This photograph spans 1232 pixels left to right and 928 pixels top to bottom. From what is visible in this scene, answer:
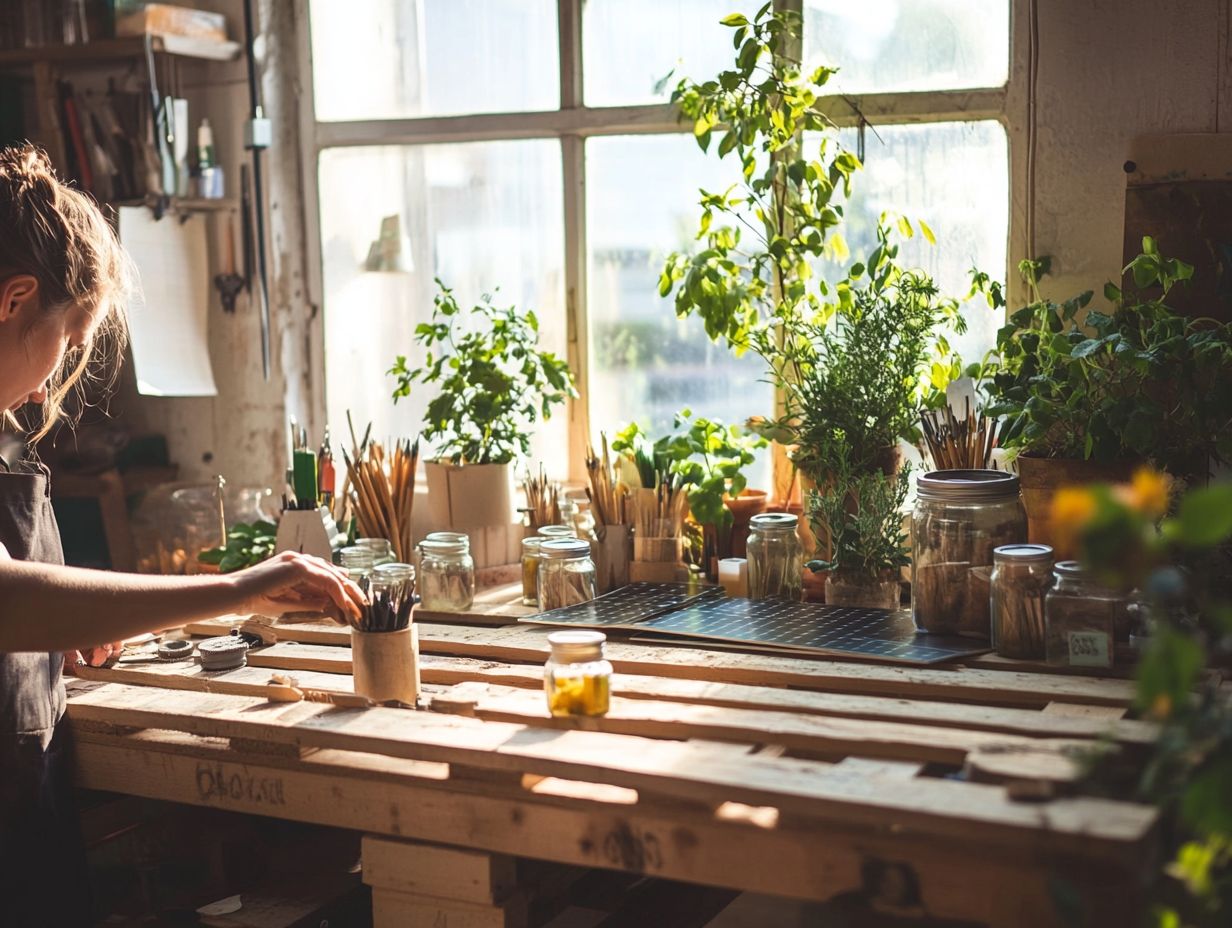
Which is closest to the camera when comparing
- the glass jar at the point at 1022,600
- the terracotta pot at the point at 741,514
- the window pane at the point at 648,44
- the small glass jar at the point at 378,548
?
the glass jar at the point at 1022,600

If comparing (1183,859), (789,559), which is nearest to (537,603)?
(789,559)

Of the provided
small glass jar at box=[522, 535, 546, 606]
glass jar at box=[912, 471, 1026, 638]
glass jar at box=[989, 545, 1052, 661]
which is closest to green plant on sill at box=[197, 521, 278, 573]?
small glass jar at box=[522, 535, 546, 606]

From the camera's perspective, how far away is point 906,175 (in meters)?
2.91

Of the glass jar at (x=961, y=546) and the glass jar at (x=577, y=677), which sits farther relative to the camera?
the glass jar at (x=961, y=546)

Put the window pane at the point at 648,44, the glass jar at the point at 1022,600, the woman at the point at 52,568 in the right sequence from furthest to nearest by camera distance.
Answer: the window pane at the point at 648,44 < the glass jar at the point at 1022,600 < the woman at the point at 52,568

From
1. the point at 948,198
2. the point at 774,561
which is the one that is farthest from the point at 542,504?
the point at 948,198

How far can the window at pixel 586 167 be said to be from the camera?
2.87 m

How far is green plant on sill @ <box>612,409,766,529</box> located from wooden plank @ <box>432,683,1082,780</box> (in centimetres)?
78

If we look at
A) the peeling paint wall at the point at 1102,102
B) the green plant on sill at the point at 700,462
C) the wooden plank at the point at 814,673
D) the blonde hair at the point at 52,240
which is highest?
the peeling paint wall at the point at 1102,102

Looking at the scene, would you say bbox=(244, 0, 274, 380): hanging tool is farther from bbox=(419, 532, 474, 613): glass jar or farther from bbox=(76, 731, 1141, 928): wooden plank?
bbox=(76, 731, 1141, 928): wooden plank

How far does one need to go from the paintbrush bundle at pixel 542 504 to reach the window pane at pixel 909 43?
1.05 metres

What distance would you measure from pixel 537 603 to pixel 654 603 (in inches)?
10.1

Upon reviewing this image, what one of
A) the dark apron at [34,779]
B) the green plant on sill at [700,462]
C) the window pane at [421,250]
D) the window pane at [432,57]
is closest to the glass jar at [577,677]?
the dark apron at [34,779]

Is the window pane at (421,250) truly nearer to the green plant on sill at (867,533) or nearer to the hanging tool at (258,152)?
the hanging tool at (258,152)
